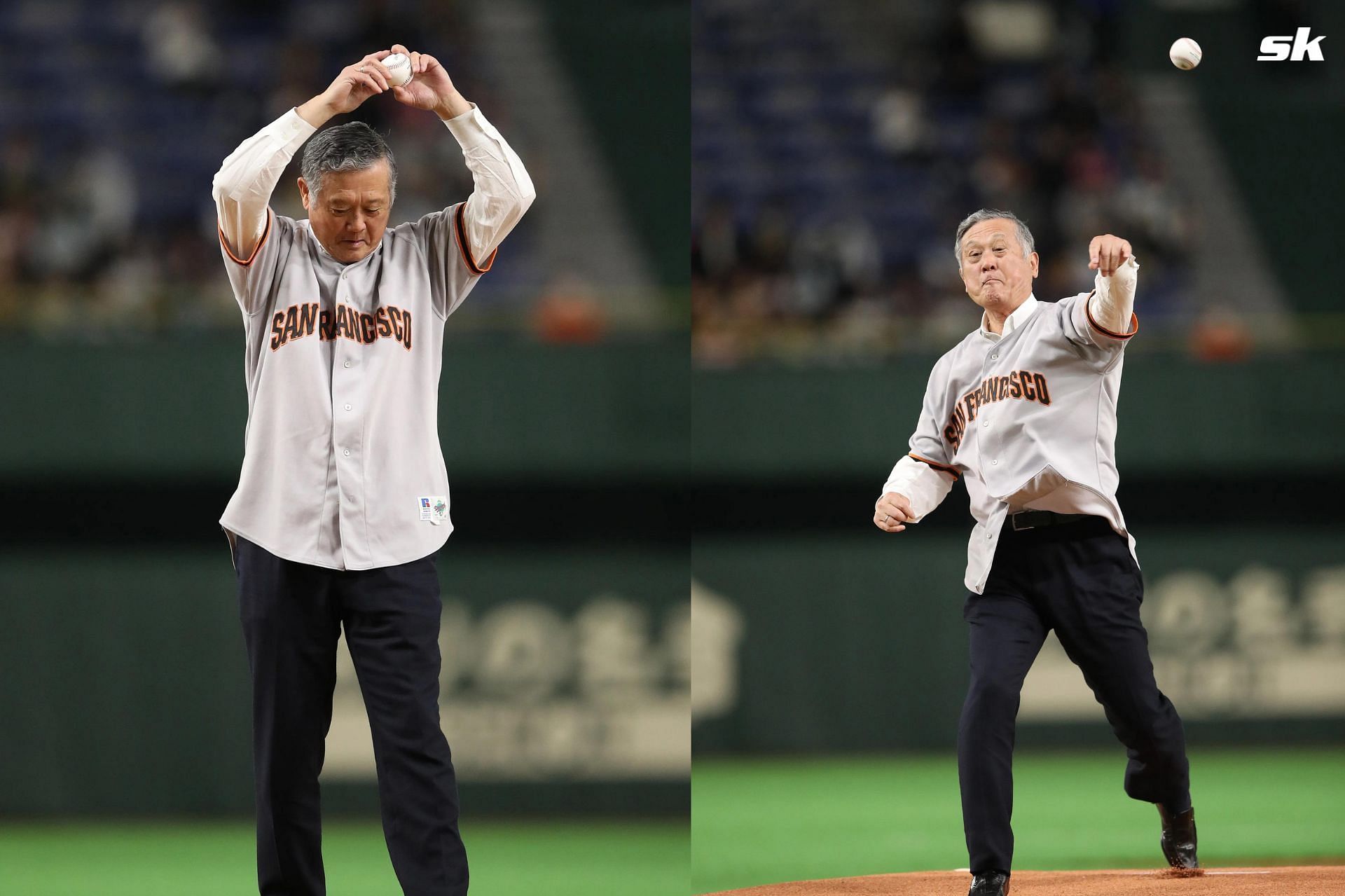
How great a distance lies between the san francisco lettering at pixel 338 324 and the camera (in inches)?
169

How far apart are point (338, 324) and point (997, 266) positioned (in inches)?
86.4

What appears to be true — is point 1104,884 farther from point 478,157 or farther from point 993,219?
point 478,157

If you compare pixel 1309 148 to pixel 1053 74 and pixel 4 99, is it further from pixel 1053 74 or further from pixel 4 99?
pixel 4 99

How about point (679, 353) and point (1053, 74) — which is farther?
point (1053, 74)

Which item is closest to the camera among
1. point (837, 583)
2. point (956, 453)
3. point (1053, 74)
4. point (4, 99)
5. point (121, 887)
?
point (956, 453)

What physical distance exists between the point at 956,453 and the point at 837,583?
19.7 feet

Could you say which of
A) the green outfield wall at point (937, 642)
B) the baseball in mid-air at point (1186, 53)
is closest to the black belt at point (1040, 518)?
the baseball in mid-air at point (1186, 53)

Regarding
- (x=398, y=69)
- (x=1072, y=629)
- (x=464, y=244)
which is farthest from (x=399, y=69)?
(x=1072, y=629)

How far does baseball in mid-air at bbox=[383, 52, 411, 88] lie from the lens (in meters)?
4.20

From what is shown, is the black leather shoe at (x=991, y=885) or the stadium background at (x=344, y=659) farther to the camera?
the stadium background at (x=344, y=659)

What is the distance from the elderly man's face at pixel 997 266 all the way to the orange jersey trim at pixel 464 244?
1687mm

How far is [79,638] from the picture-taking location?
9453 mm

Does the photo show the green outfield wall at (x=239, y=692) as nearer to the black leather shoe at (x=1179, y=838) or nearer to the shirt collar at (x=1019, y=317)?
the black leather shoe at (x=1179, y=838)

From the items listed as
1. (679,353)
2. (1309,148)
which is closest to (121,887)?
(679,353)
